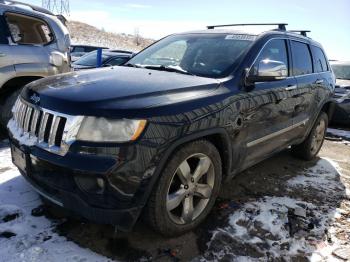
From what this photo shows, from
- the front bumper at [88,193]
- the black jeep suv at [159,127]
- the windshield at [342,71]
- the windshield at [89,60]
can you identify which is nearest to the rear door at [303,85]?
the black jeep suv at [159,127]

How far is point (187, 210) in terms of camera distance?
2844 mm

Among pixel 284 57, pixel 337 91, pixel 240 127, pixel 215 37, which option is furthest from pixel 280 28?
pixel 337 91

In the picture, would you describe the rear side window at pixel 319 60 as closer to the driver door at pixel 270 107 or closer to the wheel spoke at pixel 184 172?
the driver door at pixel 270 107

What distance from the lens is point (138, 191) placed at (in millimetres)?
2330

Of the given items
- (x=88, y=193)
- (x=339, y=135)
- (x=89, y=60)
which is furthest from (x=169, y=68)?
(x=89, y=60)

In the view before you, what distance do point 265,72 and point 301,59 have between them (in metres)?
1.48

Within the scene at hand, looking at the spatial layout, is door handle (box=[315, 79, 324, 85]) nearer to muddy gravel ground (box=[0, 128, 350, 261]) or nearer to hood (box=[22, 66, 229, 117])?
muddy gravel ground (box=[0, 128, 350, 261])

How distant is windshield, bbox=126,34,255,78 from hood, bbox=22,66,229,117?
265 millimetres

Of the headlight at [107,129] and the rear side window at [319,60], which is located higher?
the rear side window at [319,60]

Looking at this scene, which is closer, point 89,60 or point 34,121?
point 34,121

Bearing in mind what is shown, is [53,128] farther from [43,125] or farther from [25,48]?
[25,48]

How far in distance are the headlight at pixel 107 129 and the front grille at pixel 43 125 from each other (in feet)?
0.57

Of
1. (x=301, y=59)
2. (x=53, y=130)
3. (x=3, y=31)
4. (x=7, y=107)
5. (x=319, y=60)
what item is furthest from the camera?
(x=319, y=60)

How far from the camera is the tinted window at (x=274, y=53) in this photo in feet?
11.1
